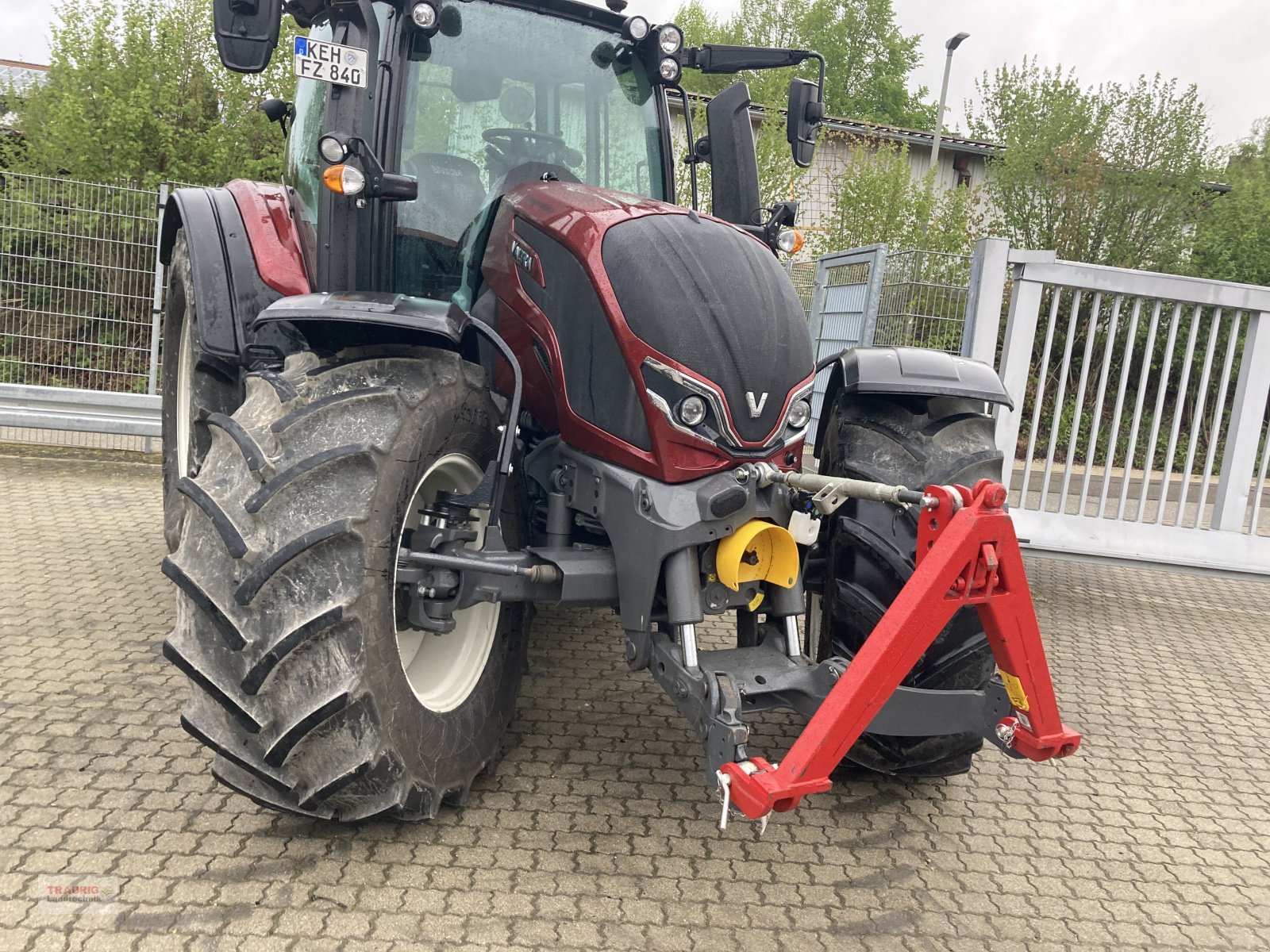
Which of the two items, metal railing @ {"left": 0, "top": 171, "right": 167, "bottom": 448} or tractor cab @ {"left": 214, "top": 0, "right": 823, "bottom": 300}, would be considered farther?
metal railing @ {"left": 0, "top": 171, "right": 167, "bottom": 448}

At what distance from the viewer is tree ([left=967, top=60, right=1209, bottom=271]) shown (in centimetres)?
1570

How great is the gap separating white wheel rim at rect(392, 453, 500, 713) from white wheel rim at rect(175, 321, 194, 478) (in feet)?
7.59

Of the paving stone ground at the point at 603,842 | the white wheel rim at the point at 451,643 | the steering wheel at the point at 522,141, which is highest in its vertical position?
the steering wheel at the point at 522,141

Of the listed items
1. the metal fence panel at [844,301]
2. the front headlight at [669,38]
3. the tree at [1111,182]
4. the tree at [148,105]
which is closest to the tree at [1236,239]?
the tree at [1111,182]

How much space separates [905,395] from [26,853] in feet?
9.09

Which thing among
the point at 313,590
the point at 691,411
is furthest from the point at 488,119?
the point at 313,590

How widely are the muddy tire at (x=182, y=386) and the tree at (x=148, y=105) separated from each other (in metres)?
7.43

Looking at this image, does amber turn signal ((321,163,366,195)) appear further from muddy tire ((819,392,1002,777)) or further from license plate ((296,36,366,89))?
muddy tire ((819,392,1002,777))

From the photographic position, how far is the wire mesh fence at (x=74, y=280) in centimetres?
814

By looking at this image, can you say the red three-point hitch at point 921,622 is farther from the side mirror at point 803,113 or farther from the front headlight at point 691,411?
the side mirror at point 803,113

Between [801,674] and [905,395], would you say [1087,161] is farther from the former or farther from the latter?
[801,674]

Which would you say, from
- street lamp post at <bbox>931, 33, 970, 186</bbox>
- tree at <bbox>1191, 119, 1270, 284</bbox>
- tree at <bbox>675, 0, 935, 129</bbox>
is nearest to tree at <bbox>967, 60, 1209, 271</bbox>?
tree at <bbox>1191, 119, 1270, 284</bbox>

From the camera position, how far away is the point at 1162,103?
16.1m

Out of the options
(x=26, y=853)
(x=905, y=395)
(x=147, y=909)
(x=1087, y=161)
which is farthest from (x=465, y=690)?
(x=1087, y=161)
